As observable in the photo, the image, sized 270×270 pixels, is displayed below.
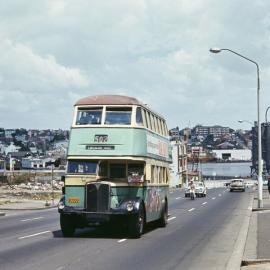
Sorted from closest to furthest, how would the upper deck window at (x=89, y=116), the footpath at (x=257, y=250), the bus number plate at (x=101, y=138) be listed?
the footpath at (x=257, y=250), the bus number plate at (x=101, y=138), the upper deck window at (x=89, y=116)

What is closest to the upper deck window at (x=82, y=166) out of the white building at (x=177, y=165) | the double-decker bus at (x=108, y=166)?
the double-decker bus at (x=108, y=166)

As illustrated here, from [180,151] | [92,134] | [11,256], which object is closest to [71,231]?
[92,134]

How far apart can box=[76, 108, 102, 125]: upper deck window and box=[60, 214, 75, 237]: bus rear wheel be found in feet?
10.3

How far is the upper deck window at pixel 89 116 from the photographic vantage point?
2058 cm

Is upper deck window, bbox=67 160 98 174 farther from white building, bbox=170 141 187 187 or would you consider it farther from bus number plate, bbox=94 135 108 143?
white building, bbox=170 141 187 187

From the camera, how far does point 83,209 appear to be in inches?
763

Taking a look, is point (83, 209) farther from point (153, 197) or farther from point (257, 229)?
point (257, 229)

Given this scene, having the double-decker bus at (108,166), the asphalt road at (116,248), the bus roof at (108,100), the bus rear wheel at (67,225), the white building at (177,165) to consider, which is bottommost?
the asphalt road at (116,248)

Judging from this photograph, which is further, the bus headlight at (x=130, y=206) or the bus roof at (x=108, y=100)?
the bus roof at (x=108, y=100)

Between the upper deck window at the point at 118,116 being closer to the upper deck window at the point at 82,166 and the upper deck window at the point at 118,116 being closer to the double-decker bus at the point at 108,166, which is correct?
the double-decker bus at the point at 108,166

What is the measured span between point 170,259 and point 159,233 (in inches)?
285

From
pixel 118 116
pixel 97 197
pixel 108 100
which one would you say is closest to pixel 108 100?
pixel 108 100

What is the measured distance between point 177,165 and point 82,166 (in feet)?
500

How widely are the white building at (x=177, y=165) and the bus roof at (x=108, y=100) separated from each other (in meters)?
139
